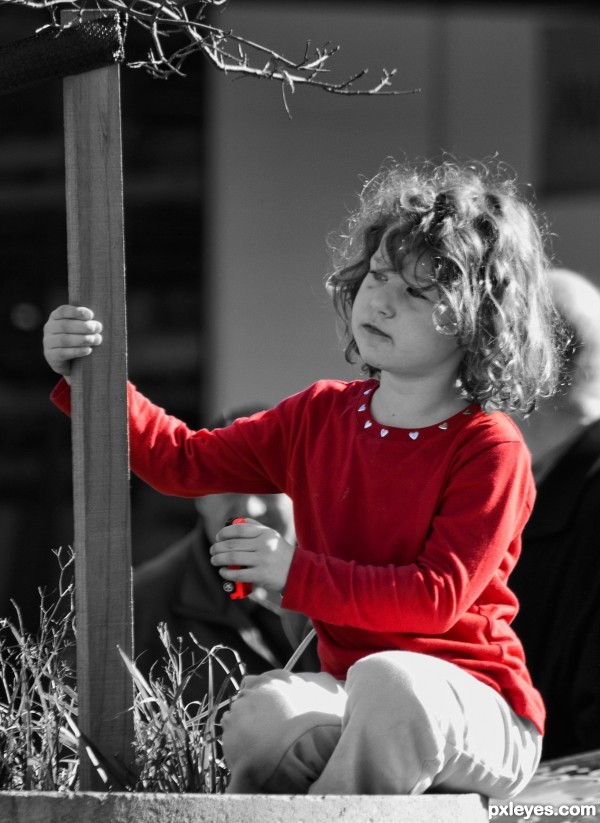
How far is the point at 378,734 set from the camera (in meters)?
1.41

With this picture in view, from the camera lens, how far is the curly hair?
1.62m

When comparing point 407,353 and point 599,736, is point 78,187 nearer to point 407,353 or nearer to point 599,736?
point 407,353

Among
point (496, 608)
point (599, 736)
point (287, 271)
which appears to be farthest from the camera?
point (287, 271)

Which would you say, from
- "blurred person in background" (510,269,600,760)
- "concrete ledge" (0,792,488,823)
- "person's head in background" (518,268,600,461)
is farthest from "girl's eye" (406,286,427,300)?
"person's head in background" (518,268,600,461)

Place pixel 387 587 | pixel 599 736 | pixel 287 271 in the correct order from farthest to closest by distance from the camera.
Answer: pixel 287 271
pixel 599 736
pixel 387 587

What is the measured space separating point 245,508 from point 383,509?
4.05 feet

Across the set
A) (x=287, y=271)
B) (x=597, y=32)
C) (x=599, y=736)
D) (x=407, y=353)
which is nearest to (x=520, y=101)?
(x=597, y=32)

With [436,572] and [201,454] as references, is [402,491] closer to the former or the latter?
[436,572]

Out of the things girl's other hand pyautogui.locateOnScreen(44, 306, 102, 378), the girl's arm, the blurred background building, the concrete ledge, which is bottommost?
the concrete ledge

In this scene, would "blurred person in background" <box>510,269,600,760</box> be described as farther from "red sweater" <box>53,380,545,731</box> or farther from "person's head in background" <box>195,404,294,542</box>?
"red sweater" <box>53,380,545,731</box>

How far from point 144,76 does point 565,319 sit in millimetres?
Result: 2557

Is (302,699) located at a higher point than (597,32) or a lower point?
lower

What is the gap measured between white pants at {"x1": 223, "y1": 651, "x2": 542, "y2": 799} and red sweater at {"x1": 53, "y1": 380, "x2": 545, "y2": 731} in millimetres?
63

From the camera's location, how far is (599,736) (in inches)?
96.3
